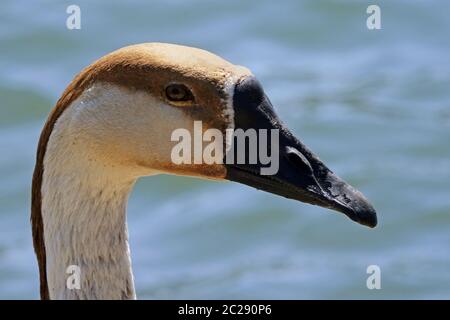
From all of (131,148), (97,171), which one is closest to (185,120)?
(131,148)

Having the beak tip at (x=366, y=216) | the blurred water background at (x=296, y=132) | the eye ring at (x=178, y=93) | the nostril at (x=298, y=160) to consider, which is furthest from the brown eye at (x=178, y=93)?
the blurred water background at (x=296, y=132)

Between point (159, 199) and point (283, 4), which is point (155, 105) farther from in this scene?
point (283, 4)

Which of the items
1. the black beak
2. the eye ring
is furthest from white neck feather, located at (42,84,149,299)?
the black beak

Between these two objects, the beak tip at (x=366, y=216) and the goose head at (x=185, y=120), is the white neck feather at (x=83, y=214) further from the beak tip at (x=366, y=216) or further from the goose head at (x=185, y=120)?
the beak tip at (x=366, y=216)

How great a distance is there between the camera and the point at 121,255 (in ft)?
17.9

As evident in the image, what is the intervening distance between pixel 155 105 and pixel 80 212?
519mm

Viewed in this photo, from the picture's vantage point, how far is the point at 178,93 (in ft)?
17.1

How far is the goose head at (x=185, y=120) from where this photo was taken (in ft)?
17.0

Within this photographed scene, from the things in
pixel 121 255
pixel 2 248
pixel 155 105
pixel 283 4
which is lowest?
pixel 121 255

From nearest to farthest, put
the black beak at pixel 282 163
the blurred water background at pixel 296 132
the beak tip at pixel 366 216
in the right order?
the beak tip at pixel 366 216, the black beak at pixel 282 163, the blurred water background at pixel 296 132

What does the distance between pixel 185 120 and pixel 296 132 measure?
18.1 ft

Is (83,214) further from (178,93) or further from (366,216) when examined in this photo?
(366,216)
